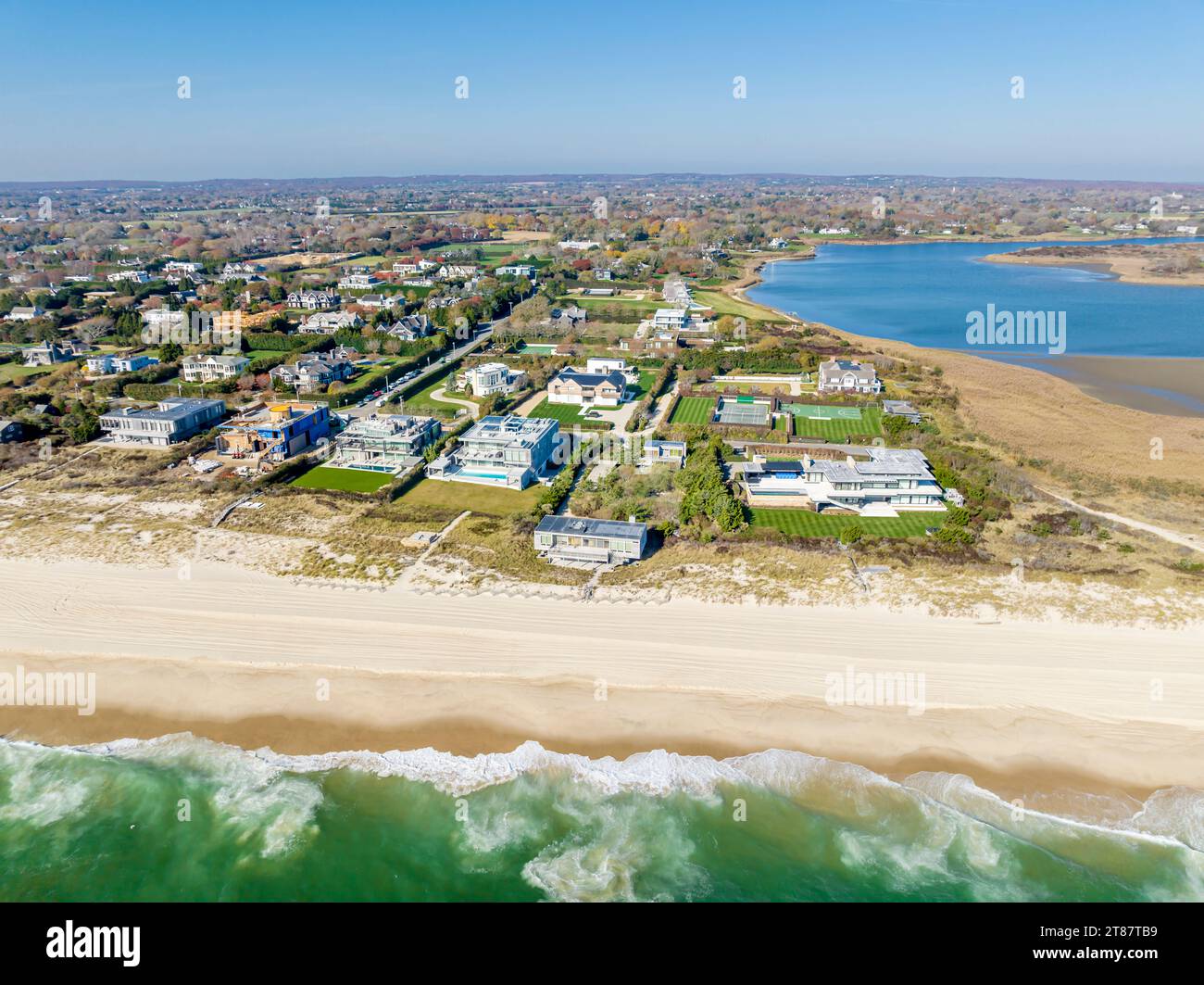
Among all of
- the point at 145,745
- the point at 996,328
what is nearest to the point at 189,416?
the point at 145,745

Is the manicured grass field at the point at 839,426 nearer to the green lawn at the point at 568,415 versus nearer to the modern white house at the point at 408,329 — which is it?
the green lawn at the point at 568,415

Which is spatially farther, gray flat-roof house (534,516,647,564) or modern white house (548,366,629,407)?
modern white house (548,366,629,407)

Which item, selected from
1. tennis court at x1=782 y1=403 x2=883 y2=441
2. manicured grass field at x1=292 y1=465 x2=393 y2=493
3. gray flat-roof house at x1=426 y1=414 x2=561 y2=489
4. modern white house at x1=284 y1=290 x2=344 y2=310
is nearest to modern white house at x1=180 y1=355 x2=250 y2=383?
manicured grass field at x1=292 y1=465 x2=393 y2=493

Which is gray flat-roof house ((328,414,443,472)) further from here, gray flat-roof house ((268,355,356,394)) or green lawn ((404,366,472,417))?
gray flat-roof house ((268,355,356,394))

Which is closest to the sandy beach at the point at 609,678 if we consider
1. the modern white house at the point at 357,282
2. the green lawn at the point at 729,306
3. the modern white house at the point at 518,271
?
the green lawn at the point at 729,306

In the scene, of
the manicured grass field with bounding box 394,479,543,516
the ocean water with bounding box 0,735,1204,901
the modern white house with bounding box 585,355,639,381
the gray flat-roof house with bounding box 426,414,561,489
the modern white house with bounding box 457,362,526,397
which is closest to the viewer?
the ocean water with bounding box 0,735,1204,901

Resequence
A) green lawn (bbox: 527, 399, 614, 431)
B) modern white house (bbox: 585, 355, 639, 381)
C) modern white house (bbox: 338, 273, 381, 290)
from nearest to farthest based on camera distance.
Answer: green lawn (bbox: 527, 399, 614, 431)
modern white house (bbox: 585, 355, 639, 381)
modern white house (bbox: 338, 273, 381, 290)
